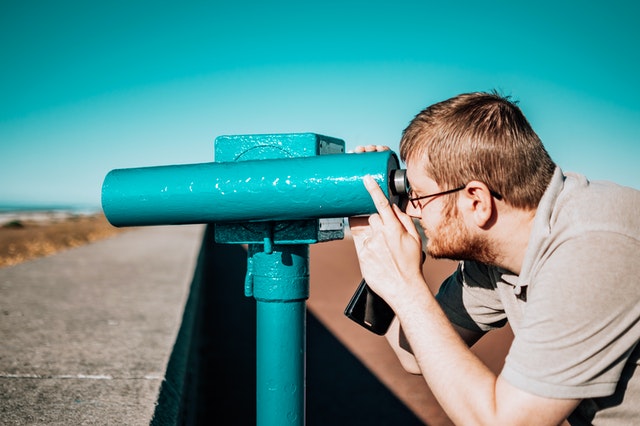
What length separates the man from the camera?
3.59 feet

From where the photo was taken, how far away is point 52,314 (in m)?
3.02

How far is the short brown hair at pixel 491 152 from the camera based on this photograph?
4.57 feet

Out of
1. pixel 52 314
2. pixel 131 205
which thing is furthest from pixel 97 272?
pixel 131 205

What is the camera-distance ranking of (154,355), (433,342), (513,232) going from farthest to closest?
(154,355) → (513,232) → (433,342)

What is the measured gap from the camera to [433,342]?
1228mm

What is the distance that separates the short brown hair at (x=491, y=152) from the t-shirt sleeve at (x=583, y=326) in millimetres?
292

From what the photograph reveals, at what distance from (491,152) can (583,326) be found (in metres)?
0.53

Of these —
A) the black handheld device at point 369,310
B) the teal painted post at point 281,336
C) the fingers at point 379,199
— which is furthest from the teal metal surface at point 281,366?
the fingers at point 379,199

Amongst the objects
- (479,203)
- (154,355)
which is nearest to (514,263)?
(479,203)

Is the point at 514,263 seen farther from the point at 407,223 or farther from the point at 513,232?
the point at 407,223

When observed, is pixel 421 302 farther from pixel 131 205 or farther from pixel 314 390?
pixel 314 390

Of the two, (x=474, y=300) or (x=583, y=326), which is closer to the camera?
(x=583, y=326)

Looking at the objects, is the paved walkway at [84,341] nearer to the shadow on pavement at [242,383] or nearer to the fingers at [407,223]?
the shadow on pavement at [242,383]

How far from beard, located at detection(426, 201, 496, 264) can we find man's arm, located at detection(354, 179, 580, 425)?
0.14m
